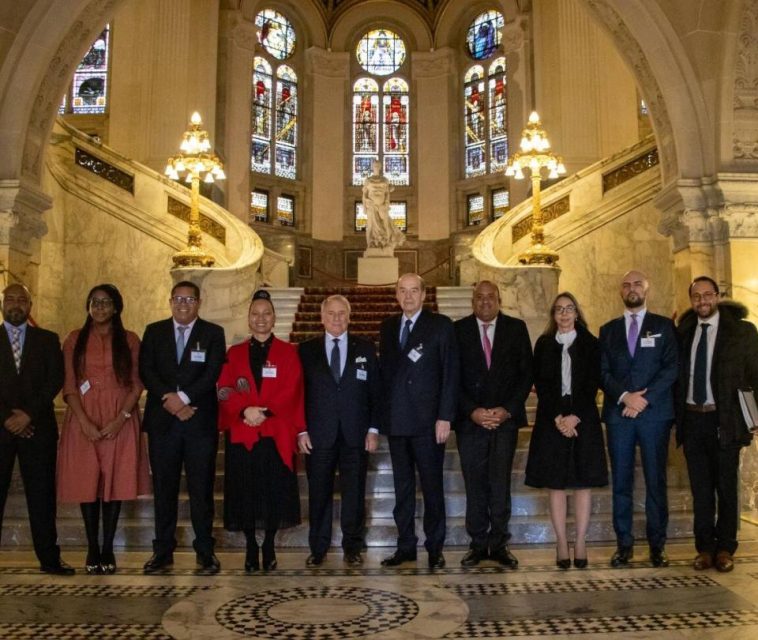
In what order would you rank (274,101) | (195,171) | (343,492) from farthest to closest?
(274,101)
(195,171)
(343,492)

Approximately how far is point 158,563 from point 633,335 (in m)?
3.16

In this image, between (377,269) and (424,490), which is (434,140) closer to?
(377,269)

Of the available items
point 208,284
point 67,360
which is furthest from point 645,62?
point 67,360

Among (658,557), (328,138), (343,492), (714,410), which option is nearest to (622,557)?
(658,557)

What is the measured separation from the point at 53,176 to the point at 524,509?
29.5 ft

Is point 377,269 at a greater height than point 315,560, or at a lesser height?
greater

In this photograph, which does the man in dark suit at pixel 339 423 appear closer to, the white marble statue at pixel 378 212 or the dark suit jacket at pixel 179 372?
the dark suit jacket at pixel 179 372

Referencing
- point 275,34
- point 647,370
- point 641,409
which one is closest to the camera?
point 641,409

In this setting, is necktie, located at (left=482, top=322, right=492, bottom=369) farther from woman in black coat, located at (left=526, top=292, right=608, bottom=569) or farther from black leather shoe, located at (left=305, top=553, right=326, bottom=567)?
black leather shoe, located at (left=305, top=553, right=326, bottom=567)

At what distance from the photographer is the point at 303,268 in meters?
21.3

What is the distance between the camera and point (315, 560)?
4934mm

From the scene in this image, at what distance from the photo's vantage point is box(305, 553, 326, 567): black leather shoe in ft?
16.1

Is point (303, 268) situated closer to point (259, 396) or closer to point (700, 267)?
point (700, 267)

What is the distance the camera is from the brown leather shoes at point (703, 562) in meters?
4.81
